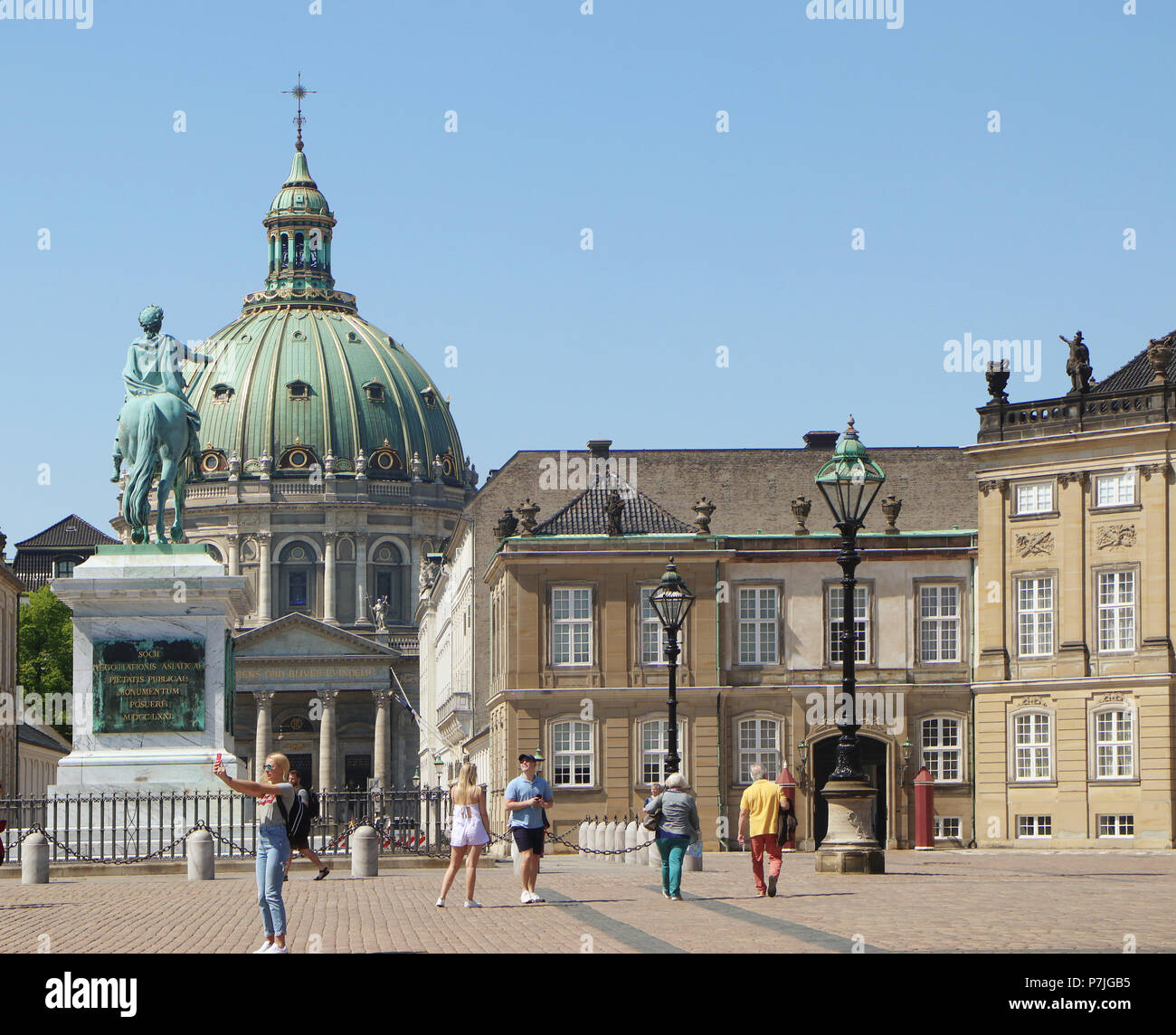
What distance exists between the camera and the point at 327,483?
16862 cm

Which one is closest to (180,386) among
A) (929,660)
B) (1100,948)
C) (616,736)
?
(1100,948)

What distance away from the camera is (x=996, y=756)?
59438 millimetres

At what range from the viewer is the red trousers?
28047 millimetres

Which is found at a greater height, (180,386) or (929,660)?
(180,386)

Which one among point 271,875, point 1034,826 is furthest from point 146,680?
point 1034,826

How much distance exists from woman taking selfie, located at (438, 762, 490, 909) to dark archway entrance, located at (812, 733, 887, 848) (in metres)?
36.0

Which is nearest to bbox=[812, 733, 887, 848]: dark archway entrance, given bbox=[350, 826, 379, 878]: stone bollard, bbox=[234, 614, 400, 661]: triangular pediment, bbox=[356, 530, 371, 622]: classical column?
bbox=[350, 826, 379, 878]: stone bollard

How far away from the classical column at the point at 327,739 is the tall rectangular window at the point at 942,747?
89.1m

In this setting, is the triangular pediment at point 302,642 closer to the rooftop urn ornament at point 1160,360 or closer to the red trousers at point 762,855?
the rooftop urn ornament at point 1160,360

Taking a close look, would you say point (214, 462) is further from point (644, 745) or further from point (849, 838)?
point (849, 838)

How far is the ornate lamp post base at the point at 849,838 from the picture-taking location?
3222 centimetres

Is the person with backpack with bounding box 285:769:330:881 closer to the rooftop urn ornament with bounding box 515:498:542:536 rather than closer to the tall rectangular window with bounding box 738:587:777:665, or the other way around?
the rooftop urn ornament with bounding box 515:498:542:536

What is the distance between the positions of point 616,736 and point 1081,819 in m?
12.7

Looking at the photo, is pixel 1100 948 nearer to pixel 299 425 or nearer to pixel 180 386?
pixel 180 386
